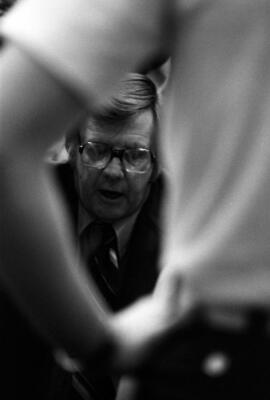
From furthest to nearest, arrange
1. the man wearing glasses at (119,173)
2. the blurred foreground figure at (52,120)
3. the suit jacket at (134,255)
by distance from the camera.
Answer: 1. the man wearing glasses at (119,173)
2. the suit jacket at (134,255)
3. the blurred foreground figure at (52,120)

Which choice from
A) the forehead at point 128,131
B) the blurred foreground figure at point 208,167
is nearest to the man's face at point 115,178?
the forehead at point 128,131

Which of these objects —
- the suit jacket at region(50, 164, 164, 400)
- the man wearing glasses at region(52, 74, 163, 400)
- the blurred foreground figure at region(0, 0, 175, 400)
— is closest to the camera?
the blurred foreground figure at region(0, 0, 175, 400)

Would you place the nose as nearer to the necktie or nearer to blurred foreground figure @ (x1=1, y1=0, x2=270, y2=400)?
the necktie

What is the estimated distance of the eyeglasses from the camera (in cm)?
251

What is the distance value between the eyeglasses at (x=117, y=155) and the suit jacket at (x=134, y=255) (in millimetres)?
59

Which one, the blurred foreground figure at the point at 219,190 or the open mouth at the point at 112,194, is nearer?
the blurred foreground figure at the point at 219,190

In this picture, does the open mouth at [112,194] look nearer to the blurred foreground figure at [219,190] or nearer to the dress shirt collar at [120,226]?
the dress shirt collar at [120,226]

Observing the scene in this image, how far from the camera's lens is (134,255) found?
7.77ft

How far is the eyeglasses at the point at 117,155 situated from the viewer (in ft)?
8.22

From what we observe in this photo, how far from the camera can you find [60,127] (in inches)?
37.4

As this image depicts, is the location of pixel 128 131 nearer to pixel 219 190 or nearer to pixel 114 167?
pixel 114 167

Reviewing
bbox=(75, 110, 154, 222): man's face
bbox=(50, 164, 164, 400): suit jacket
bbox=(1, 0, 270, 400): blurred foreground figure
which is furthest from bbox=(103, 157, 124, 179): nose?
bbox=(1, 0, 270, 400): blurred foreground figure

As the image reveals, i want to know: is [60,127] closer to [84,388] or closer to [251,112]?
[251,112]

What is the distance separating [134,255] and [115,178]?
0.91ft
